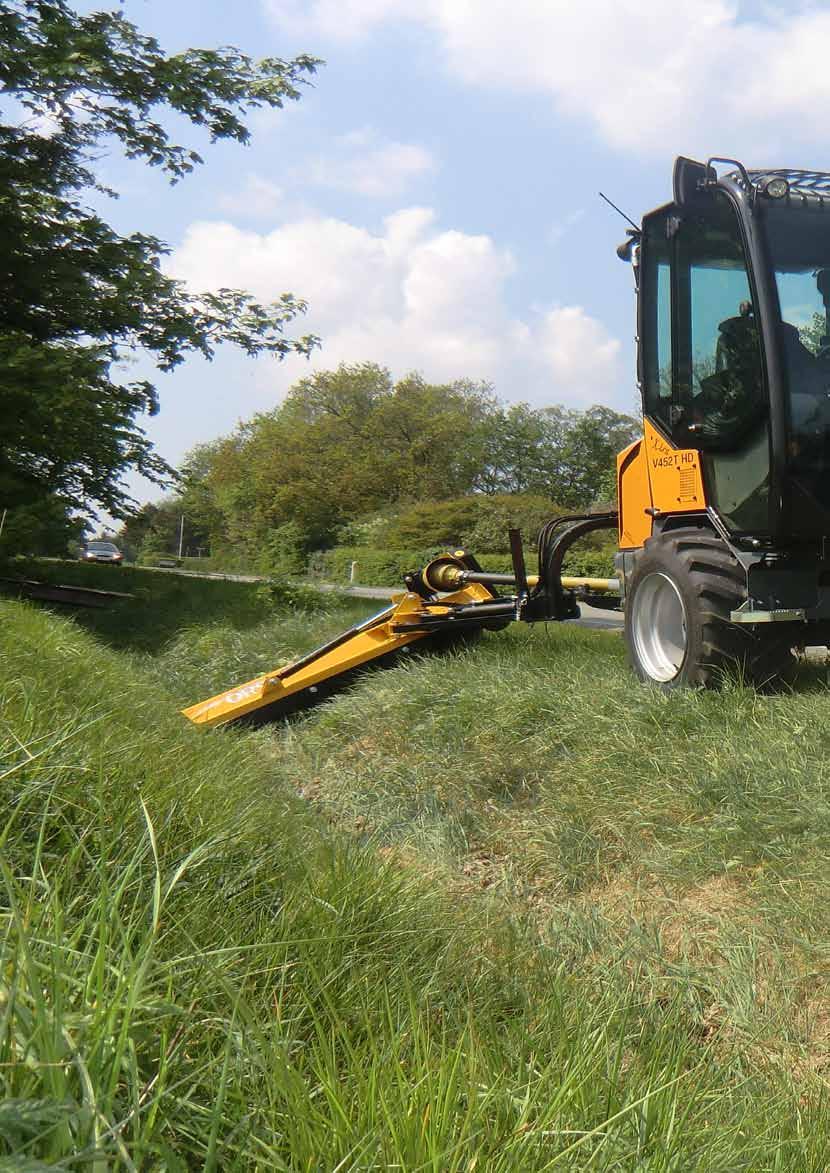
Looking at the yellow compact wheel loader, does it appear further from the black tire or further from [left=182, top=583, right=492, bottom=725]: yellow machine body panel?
[left=182, top=583, right=492, bottom=725]: yellow machine body panel

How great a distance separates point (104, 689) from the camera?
5.04 metres

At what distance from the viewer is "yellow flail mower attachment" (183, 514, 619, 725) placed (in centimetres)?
738

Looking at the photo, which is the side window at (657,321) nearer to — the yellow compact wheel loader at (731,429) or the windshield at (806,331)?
the yellow compact wheel loader at (731,429)

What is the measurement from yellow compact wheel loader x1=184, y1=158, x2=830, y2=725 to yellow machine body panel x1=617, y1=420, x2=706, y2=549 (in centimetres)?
1

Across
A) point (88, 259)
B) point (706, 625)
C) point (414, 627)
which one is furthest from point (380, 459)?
point (706, 625)

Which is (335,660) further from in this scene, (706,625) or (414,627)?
(706,625)

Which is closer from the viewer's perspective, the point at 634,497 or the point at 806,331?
the point at 806,331

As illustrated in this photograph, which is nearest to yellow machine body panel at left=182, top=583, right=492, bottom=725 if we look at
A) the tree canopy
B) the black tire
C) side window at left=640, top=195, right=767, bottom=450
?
the black tire

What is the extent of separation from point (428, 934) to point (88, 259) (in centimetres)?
1212

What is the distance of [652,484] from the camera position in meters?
6.59

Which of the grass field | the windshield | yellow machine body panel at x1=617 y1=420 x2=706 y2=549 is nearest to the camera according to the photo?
the grass field

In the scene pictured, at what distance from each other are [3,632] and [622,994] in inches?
154

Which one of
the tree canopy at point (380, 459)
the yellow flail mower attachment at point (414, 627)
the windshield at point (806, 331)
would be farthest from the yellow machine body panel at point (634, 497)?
the tree canopy at point (380, 459)

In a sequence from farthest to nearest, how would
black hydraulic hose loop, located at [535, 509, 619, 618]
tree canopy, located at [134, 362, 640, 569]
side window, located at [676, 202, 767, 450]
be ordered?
tree canopy, located at [134, 362, 640, 569], black hydraulic hose loop, located at [535, 509, 619, 618], side window, located at [676, 202, 767, 450]
